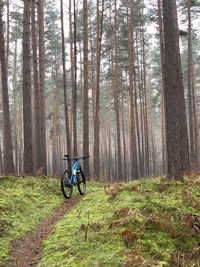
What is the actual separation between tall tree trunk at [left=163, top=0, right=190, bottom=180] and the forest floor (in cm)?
58

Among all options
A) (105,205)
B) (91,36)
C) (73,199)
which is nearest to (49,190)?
(73,199)

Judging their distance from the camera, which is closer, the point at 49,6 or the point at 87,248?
the point at 87,248

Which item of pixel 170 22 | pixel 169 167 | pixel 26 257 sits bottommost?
pixel 26 257

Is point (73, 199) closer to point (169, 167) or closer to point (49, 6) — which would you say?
point (169, 167)

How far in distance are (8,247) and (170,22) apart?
22.7 ft

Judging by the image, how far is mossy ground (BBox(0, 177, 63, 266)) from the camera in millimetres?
6680

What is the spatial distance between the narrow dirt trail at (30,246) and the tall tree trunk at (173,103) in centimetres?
338

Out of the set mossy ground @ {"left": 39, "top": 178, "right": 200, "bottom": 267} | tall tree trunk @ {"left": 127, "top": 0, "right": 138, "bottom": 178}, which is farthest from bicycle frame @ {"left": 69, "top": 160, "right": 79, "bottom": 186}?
tall tree trunk @ {"left": 127, "top": 0, "right": 138, "bottom": 178}

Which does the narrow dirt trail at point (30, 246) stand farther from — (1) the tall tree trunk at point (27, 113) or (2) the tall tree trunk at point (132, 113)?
(2) the tall tree trunk at point (132, 113)

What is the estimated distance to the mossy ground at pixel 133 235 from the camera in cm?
485

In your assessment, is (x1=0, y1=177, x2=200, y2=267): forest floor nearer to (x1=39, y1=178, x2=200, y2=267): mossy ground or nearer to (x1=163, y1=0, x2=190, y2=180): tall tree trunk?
(x1=39, y1=178, x2=200, y2=267): mossy ground

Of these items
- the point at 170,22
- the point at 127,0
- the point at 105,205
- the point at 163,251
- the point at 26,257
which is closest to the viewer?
the point at 163,251

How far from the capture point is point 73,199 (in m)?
10.6

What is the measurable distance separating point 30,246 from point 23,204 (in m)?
2.59
